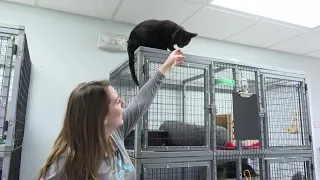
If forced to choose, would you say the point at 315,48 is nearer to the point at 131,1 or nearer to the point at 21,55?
the point at 131,1

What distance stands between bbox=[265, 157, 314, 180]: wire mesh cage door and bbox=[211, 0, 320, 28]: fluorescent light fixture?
129 cm

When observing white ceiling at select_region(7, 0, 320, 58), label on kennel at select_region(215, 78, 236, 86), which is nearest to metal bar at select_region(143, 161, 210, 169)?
label on kennel at select_region(215, 78, 236, 86)

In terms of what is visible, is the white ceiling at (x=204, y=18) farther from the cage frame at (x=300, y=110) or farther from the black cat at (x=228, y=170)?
the black cat at (x=228, y=170)

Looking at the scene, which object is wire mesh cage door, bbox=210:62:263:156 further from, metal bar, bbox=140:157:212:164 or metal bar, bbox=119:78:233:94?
metal bar, bbox=140:157:212:164

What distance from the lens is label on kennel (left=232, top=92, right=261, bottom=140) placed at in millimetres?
1487

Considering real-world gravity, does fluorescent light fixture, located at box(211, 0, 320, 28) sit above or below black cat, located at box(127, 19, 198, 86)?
above

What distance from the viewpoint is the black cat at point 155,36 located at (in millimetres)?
1438

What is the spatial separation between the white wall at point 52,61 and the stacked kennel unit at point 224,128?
22.4 inches

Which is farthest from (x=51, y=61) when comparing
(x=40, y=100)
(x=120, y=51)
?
(x=120, y=51)

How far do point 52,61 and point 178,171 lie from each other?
1422 millimetres

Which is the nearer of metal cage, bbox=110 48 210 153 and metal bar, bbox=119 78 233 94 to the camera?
metal cage, bbox=110 48 210 153

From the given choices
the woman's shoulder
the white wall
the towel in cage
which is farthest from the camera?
the white wall

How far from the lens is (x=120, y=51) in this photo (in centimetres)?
247

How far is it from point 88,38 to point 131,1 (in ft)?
1.84
